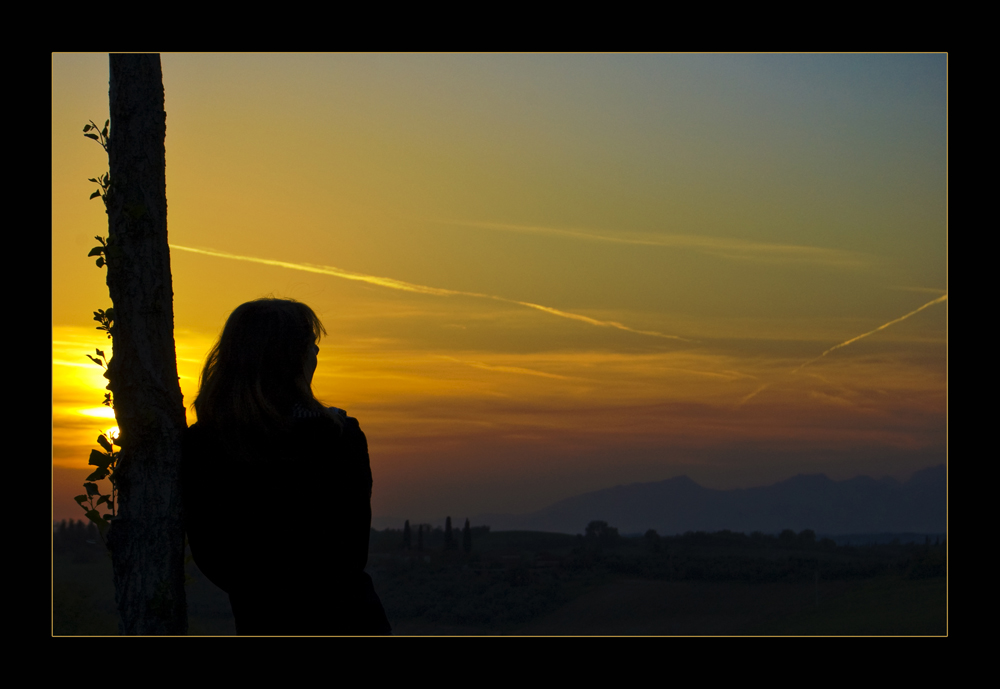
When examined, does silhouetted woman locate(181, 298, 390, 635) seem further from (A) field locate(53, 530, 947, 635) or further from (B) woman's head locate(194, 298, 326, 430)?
(A) field locate(53, 530, 947, 635)

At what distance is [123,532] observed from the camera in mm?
3383

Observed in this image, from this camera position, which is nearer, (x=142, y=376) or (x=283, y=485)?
(x=283, y=485)

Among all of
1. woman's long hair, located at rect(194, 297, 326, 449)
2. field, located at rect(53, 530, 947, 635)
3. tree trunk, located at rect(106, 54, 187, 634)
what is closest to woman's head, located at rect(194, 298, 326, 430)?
woman's long hair, located at rect(194, 297, 326, 449)

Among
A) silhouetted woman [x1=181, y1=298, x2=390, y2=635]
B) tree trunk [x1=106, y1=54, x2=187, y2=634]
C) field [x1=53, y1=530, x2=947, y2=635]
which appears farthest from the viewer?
field [x1=53, y1=530, x2=947, y2=635]

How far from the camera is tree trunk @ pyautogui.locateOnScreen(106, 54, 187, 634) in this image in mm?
3320

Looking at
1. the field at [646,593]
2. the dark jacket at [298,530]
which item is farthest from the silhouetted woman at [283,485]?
the field at [646,593]

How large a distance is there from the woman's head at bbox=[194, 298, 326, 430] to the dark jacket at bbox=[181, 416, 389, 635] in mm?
97

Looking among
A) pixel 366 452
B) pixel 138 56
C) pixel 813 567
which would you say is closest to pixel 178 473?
pixel 366 452

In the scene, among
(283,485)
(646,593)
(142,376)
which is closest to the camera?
(283,485)

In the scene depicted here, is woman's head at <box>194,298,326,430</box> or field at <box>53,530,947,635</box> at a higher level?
woman's head at <box>194,298,326,430</box>

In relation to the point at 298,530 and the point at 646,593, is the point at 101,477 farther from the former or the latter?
the point at 646,593

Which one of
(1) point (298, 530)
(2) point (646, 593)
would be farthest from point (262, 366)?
(2) point (646, 593)

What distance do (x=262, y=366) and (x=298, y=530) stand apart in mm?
602

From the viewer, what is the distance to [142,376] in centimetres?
337
